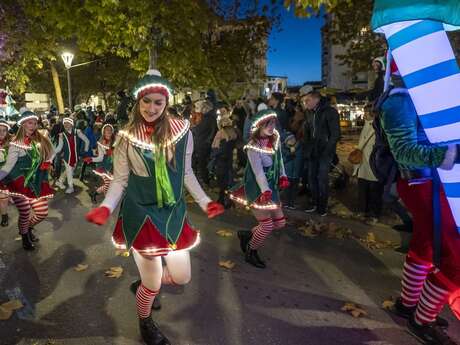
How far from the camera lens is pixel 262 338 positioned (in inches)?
138

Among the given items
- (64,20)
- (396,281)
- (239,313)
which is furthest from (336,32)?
(239,313)

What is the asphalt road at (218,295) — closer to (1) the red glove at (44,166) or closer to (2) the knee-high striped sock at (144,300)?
(2) the knee-high striped sock at (144,300)

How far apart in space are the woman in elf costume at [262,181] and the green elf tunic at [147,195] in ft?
5.32

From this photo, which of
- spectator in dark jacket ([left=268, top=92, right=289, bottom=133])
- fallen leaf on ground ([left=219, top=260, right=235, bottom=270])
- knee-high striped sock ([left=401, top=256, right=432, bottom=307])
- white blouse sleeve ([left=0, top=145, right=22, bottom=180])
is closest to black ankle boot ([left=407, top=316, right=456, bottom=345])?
knee-high striped sock ([left=401, top=256, right=432, bottom=307])

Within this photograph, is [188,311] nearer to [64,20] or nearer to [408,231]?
[408,231]

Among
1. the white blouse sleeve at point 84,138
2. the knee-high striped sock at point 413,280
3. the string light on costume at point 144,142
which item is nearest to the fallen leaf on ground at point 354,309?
the knee-high striped sock at point 413,280

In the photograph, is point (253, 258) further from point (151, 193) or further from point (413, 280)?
point (151, 193)

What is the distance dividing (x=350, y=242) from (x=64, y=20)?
959cm

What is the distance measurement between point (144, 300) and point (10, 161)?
314 centimetres

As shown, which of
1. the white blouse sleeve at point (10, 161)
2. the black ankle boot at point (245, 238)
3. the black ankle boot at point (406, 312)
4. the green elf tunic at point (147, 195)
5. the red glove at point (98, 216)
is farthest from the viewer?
the black ankle boot at point (245, 238)

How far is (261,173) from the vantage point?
15.7 ft

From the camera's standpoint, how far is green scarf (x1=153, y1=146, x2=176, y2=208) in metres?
3.18

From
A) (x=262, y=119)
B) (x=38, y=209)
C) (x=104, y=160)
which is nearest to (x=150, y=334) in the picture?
(x=262, y=119)

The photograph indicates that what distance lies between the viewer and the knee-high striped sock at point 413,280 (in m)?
3.61
